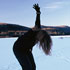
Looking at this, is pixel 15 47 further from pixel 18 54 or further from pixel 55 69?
pixel 55 69

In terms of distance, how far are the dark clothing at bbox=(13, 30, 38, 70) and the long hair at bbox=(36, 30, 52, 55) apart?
0.23ft

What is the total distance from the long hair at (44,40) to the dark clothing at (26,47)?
0.07 metres

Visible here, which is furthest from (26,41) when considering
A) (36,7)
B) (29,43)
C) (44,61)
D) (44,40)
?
(44,61)

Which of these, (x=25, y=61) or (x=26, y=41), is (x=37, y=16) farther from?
(x=25, y=61)

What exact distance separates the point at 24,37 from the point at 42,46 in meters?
0.29

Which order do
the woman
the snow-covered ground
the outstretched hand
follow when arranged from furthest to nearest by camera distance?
the snow-covered ground
the outstretched hand
the woman

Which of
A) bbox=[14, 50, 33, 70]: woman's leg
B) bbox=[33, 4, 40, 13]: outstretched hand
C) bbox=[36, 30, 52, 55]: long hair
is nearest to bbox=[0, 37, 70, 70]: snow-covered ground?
bbox=[36, 30, 52, 55]: long hair

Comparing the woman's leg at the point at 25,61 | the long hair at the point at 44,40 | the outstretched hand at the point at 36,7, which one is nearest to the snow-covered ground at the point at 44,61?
the long hair at the point at 44,40

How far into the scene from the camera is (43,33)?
249 cm

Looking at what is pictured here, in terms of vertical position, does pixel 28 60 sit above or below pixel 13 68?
above

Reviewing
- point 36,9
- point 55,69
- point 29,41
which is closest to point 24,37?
point 29,41

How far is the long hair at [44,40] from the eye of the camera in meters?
2.45

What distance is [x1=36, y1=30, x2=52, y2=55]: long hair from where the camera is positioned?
2453 millimetres

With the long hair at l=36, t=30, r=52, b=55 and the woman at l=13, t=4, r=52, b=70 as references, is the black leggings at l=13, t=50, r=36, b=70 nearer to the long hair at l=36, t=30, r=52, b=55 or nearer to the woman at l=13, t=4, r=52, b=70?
the woman at l=13, t=4, r=52, b=70
